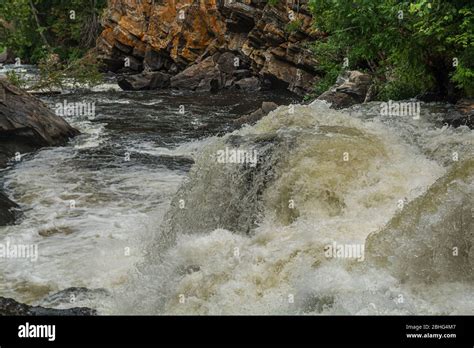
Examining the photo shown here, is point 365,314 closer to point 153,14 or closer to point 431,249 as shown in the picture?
point 431,249

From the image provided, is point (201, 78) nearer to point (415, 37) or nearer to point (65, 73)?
point (65, 73)

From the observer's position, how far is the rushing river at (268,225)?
6035mm

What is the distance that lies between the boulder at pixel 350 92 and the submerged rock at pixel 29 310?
10.8m

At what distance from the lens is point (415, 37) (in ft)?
39.4

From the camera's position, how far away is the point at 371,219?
24.2 ft

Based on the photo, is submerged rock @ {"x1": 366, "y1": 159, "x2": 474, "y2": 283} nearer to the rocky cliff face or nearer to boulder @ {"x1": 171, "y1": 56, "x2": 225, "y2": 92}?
the rocky cliff face

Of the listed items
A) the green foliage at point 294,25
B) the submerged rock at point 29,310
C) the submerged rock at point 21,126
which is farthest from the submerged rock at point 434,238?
the green foliage at point 294,25

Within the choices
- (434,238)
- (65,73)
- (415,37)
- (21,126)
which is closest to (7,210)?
(21,126)

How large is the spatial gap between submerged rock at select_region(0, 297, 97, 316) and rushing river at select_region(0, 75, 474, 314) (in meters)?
0.28

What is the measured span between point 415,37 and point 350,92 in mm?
4438

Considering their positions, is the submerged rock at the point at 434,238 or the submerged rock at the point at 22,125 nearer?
the submerged rock at the point at 434,238

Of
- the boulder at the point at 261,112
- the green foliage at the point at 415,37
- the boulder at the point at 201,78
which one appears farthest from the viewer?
the boulder at the point at 201,78

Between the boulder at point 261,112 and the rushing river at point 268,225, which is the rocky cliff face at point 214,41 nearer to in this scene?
the boulder at point 261,112
